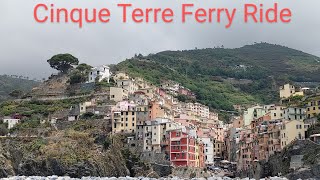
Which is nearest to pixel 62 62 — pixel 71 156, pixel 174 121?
pixel 174 121

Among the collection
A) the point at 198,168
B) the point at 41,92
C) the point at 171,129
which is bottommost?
the point at 198,168

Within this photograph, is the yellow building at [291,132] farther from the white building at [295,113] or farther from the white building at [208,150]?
the white building at [208,150]

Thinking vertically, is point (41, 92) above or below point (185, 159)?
above

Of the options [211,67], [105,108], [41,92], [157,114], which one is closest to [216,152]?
[157,114]

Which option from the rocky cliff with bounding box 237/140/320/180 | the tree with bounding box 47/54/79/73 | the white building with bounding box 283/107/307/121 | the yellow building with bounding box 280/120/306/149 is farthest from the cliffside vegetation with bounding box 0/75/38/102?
the rocky cliff with bounding box 237/140/320/180

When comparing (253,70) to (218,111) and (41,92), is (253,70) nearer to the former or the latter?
(218,111)

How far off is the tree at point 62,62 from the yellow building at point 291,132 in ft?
114

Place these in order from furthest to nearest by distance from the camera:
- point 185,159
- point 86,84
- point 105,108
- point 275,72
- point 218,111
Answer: point 275,72
point 218,111
point 86,84
point 105,108
point 185,159

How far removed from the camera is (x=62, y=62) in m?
72.5

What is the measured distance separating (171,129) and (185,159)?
3.61 m

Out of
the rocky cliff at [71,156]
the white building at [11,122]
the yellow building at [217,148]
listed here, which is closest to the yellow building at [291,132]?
the rocky cliff at [71,156]

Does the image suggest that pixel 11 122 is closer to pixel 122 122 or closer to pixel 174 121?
pixel 122 122

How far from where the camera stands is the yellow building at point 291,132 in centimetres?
4784

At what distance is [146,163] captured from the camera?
50.1m
